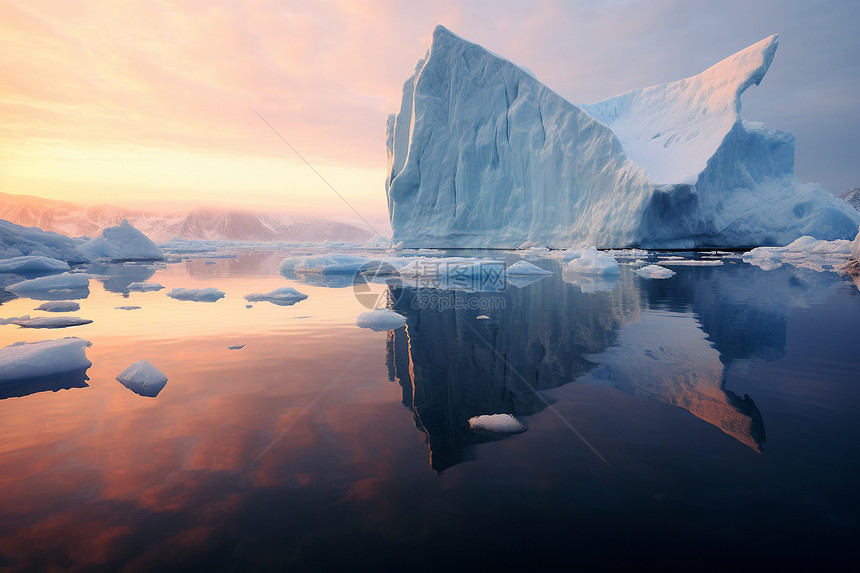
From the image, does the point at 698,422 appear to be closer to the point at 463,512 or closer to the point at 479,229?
the point at 463,512

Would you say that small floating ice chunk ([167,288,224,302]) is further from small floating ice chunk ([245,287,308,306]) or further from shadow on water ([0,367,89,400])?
shadow on water ([0,367,89,400])

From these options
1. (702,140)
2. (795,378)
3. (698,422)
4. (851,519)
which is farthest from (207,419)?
(702,140)

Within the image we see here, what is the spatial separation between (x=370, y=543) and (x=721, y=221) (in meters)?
26.8

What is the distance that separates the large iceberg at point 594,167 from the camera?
2150 centimetres

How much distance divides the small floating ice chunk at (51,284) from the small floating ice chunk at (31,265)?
528cm

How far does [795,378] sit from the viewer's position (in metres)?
3.14

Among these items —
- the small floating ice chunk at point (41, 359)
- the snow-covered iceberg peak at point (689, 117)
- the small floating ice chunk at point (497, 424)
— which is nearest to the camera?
the small floating ice chunk at point (497, 424)

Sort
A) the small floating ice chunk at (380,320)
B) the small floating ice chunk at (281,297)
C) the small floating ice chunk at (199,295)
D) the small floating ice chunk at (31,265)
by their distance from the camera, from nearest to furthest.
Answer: the small floating ice chunk at (380,320)
the small floating ice chunk at (281,297)
the small floating ice chunk at (199,295)
the small floating ice chunk at (31,265)

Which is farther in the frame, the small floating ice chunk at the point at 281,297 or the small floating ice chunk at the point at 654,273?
the small floating ice chunk at the point at 654,273

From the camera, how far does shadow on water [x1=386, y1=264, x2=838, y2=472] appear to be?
2.63 meters

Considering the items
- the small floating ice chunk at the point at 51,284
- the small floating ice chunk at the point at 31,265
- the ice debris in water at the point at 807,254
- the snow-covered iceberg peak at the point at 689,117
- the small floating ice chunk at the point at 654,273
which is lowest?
the ice debris in water at the point at 807,254

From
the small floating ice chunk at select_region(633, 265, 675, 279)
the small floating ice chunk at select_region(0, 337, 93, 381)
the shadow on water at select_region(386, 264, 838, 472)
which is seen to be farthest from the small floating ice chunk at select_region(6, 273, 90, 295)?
the small floating ice chunk at select_region(633, 265, 675, 279)

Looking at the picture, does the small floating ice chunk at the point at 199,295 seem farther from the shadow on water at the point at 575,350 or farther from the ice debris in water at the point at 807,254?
the ice debris in water at the point at 807,254

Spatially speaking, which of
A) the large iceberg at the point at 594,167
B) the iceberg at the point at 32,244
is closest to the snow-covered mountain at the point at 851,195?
the large iceberg at the point at 594,167
